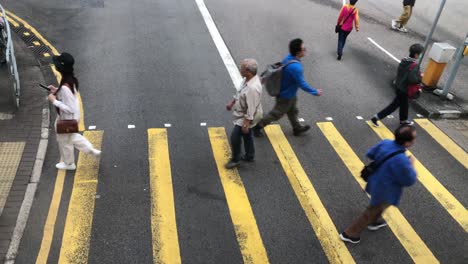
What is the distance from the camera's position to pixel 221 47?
11695mm

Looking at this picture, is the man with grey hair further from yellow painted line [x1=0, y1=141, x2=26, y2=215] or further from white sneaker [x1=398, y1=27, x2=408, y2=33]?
white sneaker [x1=398, y1=27, x2=408, y2=33]

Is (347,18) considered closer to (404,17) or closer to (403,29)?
(404,17)

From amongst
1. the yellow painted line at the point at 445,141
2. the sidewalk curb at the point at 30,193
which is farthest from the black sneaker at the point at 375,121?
the sidewalk curb at the point at 30,193

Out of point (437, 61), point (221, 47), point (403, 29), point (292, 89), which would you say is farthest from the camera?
point (403, 29)

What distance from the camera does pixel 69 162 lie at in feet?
22.2

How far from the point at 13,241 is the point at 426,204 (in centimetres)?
608

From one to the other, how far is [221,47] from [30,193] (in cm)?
684

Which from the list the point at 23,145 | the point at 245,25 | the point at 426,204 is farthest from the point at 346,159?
the point at 245,25

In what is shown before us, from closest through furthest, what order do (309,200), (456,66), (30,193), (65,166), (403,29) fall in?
(30,193)
(309,200)
(65,166)
(456,66)
(403,29)

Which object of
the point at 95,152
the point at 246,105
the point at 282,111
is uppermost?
the point at 246,105

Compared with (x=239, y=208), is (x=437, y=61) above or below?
above

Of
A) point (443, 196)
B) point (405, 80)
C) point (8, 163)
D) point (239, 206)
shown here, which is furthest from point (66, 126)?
point (405, 80)

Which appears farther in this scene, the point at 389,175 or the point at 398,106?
the point at 398,106

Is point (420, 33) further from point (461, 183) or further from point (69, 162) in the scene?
point (69, 162)
